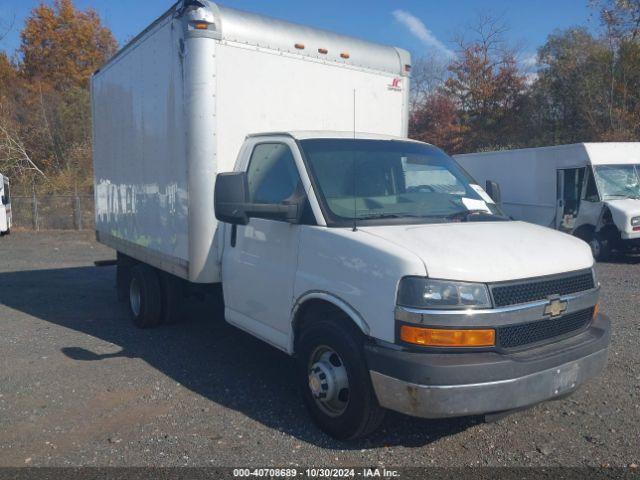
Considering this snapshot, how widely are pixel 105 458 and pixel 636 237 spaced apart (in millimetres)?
12095

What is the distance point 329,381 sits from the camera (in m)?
3.95

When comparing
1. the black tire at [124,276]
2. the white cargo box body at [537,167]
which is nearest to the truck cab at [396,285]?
the black tire at [124,276]

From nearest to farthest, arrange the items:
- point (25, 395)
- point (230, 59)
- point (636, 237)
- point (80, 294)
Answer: point (25, 395) → point (230, 59) → point (80, 294) → point (636, 237)

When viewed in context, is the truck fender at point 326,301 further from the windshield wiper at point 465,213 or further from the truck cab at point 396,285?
the windshield wiper at point 465,213

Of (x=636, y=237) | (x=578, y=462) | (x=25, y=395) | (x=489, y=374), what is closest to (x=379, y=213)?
(x=489, y=374)

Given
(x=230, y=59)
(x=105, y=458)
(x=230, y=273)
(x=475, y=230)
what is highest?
(x=230, y=59)

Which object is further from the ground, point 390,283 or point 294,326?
point 390,283

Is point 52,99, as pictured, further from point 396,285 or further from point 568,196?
point 396,285

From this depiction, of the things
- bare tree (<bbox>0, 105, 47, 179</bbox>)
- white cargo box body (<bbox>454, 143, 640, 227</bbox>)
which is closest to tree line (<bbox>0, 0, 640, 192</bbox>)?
bare tree (<bbox>0, 105, 47, 179</bbox>)

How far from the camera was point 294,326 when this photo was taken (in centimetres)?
436

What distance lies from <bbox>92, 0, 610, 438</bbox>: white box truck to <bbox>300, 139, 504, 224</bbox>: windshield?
17mm

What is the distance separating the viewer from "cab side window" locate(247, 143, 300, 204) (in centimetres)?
455

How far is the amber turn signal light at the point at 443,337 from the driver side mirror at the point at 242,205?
1.28m

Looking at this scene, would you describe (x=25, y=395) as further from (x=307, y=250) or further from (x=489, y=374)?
(x=489, y=374)
